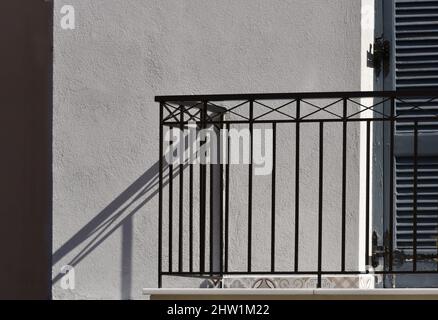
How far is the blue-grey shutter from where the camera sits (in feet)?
32.1

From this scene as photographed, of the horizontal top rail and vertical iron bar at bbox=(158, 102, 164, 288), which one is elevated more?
the horizontal top rail

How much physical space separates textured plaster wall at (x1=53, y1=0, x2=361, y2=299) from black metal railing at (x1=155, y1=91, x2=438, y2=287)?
92mm

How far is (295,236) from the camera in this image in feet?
30.8

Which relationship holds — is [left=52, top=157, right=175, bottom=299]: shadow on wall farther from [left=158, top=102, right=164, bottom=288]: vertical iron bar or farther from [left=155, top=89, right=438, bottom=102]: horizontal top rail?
[left=155, top=89, right=438, bottom=102]: horizontal top rail

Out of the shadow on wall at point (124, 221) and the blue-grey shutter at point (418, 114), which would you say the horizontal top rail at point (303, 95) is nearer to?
the blue-grey shutter at point (418, 114)

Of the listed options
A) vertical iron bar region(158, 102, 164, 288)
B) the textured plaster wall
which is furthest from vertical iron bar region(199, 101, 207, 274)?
the textured plaster wall

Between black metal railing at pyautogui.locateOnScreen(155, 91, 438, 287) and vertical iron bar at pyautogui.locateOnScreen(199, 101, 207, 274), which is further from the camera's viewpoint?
black metal railing at pyautogui.locateOnScreen(155, 91, 438, 287)

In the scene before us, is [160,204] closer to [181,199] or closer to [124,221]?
[181,199]

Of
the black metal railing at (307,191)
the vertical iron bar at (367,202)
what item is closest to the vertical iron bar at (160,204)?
the black metal railing at (307,191)

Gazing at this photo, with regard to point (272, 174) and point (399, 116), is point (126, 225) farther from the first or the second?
point (399, 116)

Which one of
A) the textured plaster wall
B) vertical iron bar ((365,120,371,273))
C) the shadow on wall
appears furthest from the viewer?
the shadow on wall

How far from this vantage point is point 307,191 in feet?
32.3

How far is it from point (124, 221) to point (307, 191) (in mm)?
1209

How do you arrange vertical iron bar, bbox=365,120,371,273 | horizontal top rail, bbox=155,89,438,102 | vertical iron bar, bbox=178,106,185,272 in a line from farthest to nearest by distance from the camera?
vertical iron bar, bbox=178,106,185,272 → vertical iron bar, bbox=365,120,371,273 → horizontal top rail, bbox=155,89,438,102
